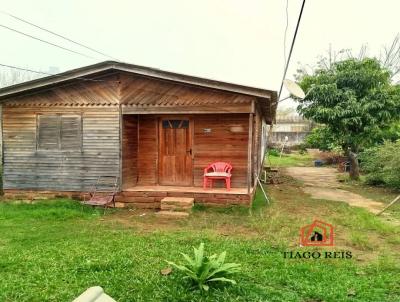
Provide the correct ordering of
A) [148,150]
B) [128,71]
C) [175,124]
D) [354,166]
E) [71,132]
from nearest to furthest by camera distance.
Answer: [128,71] < [71,132] < [175,124] < [148,150] < [354,166]

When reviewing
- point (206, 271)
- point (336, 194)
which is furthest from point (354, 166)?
point (206, 271)

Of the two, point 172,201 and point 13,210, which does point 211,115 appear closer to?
point 172,201

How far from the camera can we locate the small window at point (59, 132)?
31.5 feet

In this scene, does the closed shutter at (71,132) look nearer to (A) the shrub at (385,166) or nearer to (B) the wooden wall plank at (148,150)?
(B) the wooden wall plank at (148,150)

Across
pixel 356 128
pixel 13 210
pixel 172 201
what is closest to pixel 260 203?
pixel 172 201

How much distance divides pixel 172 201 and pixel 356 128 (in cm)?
967

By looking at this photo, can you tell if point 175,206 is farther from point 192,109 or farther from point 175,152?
point 192,109

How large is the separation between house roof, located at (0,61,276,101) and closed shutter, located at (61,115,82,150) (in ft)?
3.26

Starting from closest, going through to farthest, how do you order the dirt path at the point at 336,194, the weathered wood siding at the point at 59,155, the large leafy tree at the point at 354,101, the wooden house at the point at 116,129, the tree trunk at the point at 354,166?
the wooden house at the point at 116,129
the weathered wood siding at the point at 59,155
the dirt path at the point at 336,194
the large leafy tree at the point at 354,101
the tree trunk at the point at 354,166

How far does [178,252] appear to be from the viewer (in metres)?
5.42

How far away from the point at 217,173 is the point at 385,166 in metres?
6.71

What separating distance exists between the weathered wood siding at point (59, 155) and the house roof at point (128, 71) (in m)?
0.64

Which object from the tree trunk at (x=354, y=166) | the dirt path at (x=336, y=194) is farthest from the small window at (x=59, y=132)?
the tree trunk at (x=354, y=166)

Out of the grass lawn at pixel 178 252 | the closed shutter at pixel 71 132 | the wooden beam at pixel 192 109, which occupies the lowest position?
the grass lawn at pixel 178 252
